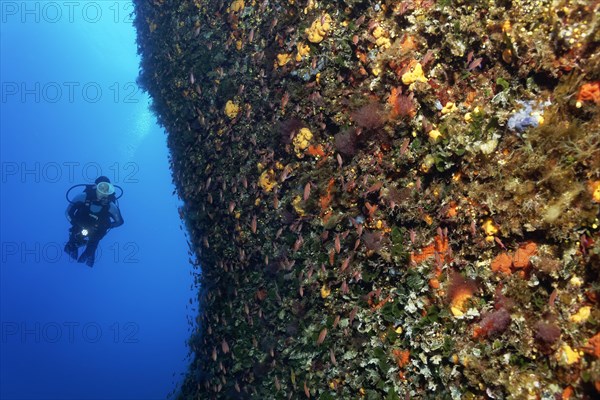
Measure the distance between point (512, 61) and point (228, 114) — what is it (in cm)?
536

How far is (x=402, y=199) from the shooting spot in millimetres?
5238

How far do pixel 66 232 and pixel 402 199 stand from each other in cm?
9694

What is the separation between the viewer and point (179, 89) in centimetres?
988

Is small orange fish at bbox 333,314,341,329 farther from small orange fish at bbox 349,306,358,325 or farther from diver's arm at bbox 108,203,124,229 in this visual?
diver's arm at bbox 108,203,124,229

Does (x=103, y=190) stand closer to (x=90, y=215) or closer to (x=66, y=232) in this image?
(x=90, y=215)

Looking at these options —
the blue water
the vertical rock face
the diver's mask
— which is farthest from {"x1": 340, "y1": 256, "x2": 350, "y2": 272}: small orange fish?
the blue water

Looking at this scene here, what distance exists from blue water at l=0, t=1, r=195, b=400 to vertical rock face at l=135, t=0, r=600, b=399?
1951 inches

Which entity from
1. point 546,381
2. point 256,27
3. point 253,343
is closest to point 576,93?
point 546,381

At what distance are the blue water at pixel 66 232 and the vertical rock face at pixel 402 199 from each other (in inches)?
1951

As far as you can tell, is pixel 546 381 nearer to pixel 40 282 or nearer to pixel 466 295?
pixel 466 295

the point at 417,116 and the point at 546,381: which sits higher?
the point at 417,116

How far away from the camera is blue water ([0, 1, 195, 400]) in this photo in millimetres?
58562

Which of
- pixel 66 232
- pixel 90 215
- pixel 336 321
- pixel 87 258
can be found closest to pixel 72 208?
pixel 90 215

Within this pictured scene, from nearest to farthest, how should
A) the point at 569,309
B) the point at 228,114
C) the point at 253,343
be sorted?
Answer: 1. the point at 569,309
2. the point at 253,343
3. the point at 228,114
